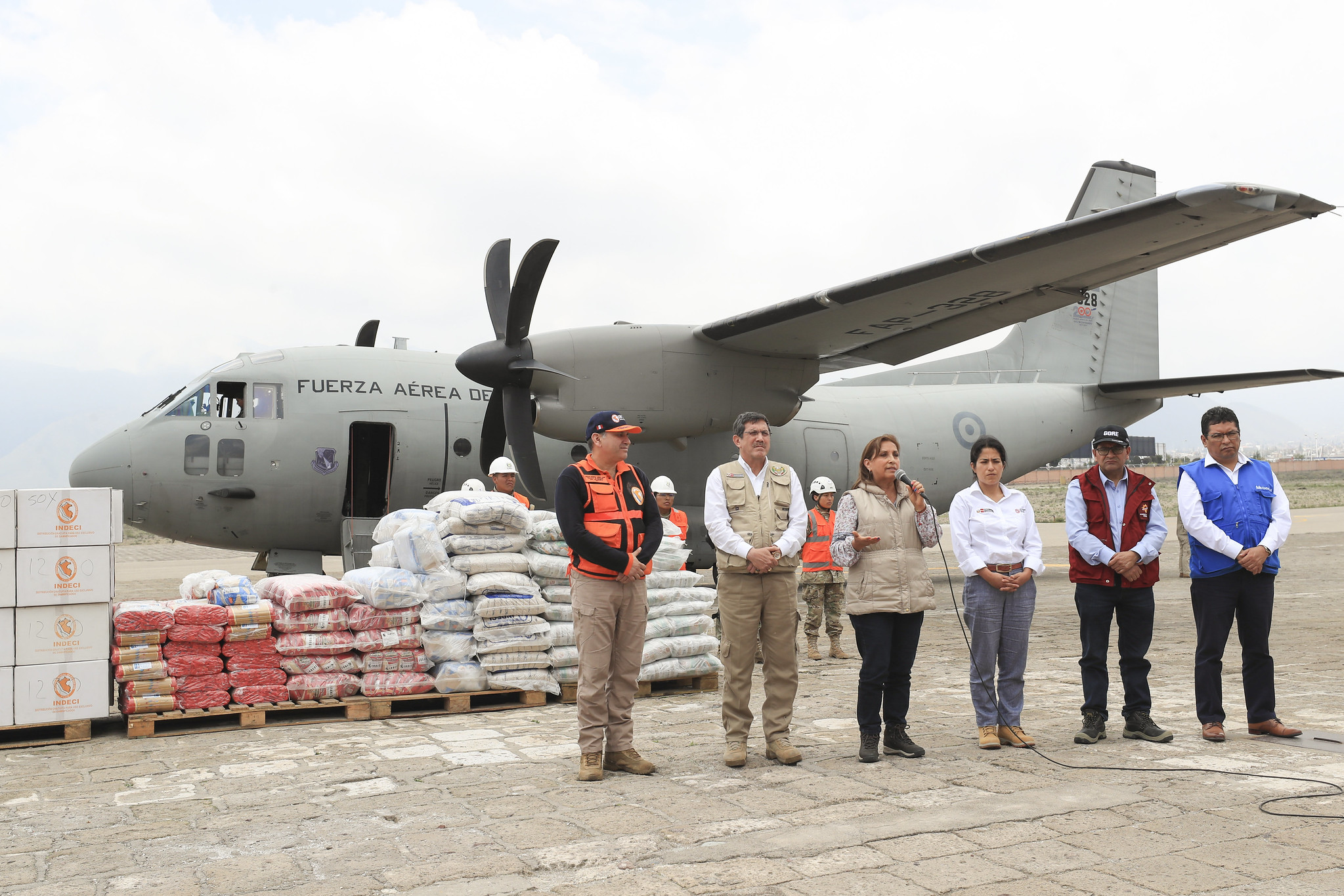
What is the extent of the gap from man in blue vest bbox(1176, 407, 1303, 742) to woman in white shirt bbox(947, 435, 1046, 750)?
0.95 meters

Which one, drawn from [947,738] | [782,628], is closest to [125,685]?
[782,628]

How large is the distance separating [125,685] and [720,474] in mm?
4040

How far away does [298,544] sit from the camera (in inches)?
459

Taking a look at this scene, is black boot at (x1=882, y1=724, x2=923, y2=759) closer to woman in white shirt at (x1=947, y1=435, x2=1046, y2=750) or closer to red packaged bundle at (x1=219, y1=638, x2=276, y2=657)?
woman in white shirt at (x1=947, y1=435, x2=1046, y2=750)

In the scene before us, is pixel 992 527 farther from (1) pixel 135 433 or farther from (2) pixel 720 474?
(1) pixel 135 433

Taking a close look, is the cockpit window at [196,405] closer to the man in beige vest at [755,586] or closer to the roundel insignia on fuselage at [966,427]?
the man in beige vest at [755,586]

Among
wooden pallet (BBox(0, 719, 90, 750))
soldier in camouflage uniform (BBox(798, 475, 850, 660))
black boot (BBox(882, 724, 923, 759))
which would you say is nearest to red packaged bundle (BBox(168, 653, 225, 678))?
wooden pallet (BBox(0, 719, 90, 750))

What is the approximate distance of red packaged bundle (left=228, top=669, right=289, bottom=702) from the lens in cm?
655

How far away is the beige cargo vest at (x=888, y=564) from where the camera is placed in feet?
17.5

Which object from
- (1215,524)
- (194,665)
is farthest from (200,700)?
(1215,524)

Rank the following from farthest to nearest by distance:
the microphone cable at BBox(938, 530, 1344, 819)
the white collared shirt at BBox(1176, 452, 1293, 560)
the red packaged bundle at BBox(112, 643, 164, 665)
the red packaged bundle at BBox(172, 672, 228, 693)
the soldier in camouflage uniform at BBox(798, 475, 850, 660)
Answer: the soldier in camouflage uniform at BBox(798, 475, 850, 660) → the red packaged bundle at BBox(172, 672, 228, 693) → the red packaged bundle at BBox(112, 643, 164, 665) → the white collared shirt at BBox(1176, 452, 1293, 560) → the microphone cable at BBox(938, 530, 1344, 819)

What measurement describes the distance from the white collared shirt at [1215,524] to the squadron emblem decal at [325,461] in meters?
8.91

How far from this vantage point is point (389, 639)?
6949 mm

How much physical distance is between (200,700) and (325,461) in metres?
5.28
